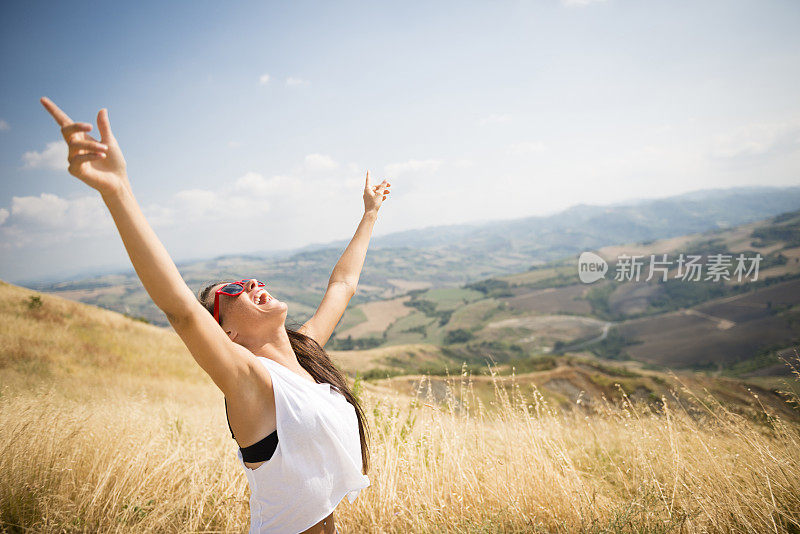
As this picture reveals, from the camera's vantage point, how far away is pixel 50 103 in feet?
4.17

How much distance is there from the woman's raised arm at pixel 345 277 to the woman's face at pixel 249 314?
1.74ft

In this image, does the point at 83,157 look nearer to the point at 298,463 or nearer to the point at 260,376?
the point at 260,376

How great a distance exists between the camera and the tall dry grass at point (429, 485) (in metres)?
2.65

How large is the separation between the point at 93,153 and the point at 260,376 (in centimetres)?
108

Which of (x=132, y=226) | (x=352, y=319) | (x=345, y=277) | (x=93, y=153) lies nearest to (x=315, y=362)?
(x=345, y=277)

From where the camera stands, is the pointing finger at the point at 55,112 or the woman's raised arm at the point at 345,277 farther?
the woman's raised arm at the point at 345,277

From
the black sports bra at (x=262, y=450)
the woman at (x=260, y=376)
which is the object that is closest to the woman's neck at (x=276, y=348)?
the woman at (x=260, y=376)

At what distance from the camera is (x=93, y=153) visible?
1310mm

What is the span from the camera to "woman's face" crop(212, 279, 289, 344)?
2.04 m

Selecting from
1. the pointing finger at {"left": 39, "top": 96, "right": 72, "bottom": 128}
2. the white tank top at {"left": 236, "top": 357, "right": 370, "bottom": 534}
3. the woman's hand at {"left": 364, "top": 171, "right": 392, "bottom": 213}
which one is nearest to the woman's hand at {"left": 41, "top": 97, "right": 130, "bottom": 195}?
the pointing finger at {"left": 39, "top": 96, "right": 72, "bottom": 128}

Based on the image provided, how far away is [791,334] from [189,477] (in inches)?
4880

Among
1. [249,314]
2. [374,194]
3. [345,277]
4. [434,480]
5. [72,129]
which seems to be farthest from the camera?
[374,194]

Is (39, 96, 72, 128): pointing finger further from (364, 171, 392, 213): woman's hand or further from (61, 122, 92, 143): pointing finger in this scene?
(364, 171, 392, 213): woman's hand

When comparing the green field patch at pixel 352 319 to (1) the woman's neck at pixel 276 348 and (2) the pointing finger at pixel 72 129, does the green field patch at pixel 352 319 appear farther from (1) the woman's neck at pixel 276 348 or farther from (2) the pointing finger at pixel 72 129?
(2) the pointing finger at pixel 72 129
